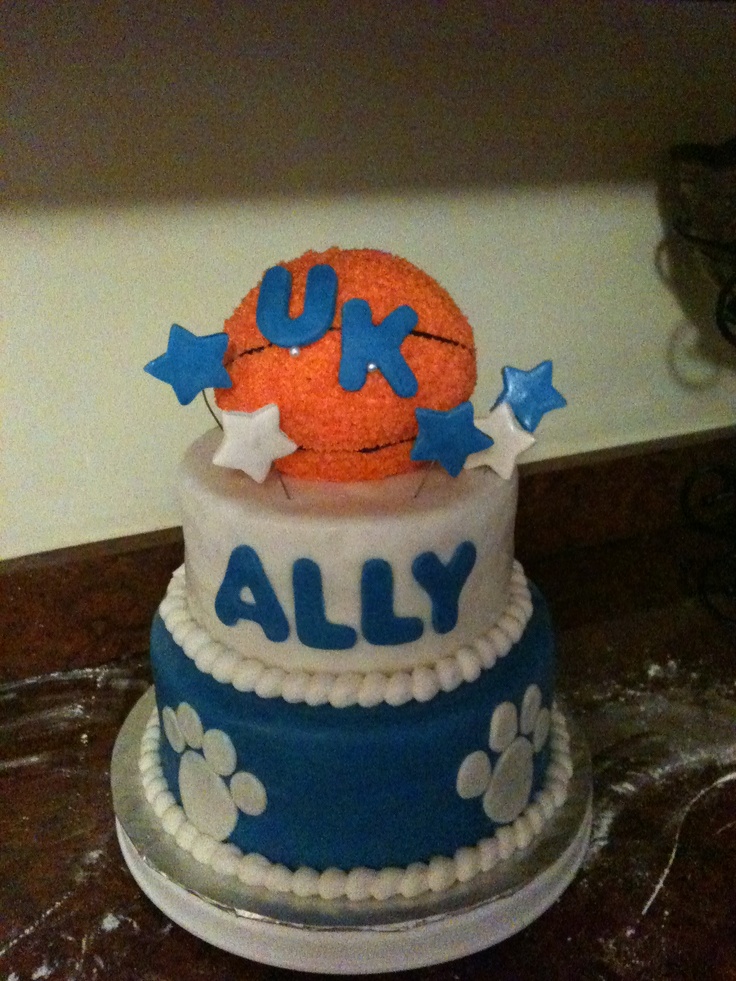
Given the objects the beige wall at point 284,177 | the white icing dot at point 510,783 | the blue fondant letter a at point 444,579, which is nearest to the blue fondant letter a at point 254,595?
the blue fondant letter a at point 444,579

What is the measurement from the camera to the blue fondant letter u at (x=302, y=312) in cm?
61

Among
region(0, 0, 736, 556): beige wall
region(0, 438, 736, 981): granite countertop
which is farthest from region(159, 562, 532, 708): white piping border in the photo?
region(0, 0, 736, 556): beige wall

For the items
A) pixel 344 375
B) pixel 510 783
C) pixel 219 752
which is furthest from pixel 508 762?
pixel 344 375

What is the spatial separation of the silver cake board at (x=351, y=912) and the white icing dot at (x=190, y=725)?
10cm

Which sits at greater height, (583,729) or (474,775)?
(474,775)

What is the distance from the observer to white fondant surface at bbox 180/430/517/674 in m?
0.61

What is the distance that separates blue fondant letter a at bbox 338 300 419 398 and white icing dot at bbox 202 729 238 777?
29 cm

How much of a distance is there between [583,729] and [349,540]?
47 centimetres

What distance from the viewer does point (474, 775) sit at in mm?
663

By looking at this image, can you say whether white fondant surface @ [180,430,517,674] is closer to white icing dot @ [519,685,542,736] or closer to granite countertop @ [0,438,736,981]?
white icing dot @ [519,685,542,736]

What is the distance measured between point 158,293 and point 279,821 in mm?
598

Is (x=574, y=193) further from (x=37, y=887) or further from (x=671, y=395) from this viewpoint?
(x=37, y=887)

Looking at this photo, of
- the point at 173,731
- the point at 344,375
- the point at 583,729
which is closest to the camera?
the point at 344,375

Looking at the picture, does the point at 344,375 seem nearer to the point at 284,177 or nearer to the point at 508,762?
the point at 508,762
